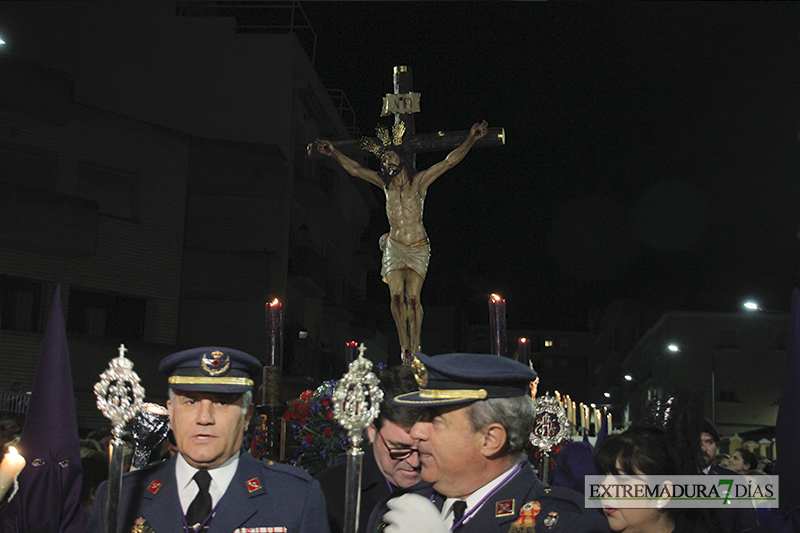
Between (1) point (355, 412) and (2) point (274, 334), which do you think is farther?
(2) point (274, 334)

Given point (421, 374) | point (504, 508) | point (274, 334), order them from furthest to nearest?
1. point (274, 334)
2. point (421, 374)
3. point (504, 508)

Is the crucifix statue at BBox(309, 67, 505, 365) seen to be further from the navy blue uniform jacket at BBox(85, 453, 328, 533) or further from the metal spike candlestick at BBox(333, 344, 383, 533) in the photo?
the metal spike candlestick at BBox(333, 344, 383, 533)

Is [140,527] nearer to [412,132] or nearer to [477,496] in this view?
[477,496]

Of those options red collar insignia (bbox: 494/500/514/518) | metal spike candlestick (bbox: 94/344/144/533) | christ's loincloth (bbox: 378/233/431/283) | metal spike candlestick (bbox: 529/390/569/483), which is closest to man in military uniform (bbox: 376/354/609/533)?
red collar insignia (bbox: 494/500/514/518)

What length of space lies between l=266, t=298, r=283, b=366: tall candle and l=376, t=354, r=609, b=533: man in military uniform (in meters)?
1.68

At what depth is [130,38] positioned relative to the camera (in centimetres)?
2486

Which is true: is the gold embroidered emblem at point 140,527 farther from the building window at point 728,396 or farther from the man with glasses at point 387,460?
the building window at point 728,396

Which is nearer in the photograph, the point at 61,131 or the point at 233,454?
the point at 233,454

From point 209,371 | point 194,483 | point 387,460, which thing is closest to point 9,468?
point 194,483

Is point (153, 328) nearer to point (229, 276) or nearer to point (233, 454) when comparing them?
point (229, 276)

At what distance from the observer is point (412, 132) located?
729 cm

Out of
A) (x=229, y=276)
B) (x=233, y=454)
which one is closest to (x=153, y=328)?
(x=229, y=276)

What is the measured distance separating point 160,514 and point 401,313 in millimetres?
3521

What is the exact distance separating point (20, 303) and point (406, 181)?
48.0 ft
